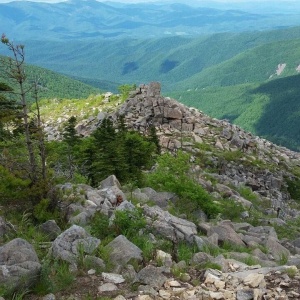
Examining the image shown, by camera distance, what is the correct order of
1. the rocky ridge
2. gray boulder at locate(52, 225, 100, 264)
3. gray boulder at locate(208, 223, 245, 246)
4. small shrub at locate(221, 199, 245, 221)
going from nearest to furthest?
the rocky ridge < gray boulder at locate(52, 225, 100, 264) < gray boulder at locate(208, 223, 245, 246) < small shrub at locate(221, 199, 245, 221)

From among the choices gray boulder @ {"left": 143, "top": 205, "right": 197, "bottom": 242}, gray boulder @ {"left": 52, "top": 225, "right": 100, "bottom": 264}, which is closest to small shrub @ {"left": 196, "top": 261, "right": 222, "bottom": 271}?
gray boulder @ {"left": 143, "top": 205, "right": 197, "bottom": 242}

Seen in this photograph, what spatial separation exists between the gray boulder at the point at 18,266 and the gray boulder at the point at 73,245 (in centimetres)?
63

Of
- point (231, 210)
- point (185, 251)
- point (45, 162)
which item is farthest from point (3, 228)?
point (231, 210)

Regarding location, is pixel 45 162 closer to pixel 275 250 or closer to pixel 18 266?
A: pixel 18 266

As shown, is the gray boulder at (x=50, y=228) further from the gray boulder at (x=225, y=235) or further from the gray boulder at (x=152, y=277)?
the gray boulder at (x=225, y=235)

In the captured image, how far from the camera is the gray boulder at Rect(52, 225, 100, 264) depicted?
10008 millimetres

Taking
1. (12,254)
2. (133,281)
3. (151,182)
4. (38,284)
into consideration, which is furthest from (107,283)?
(151,182)

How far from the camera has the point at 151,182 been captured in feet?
68.4

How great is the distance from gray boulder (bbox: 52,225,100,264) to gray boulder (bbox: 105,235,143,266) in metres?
0.41

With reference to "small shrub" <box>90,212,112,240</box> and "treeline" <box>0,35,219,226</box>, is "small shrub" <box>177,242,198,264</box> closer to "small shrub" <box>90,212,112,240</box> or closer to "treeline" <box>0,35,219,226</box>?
"small shrub" <box>90,212,112,240</box>

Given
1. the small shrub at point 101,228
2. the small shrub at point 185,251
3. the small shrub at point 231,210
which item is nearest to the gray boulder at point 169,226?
the small shrub at point 185,251

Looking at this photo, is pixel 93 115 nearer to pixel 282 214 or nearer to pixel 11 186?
pixel 282 214

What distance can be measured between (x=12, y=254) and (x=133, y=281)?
2.67 meters

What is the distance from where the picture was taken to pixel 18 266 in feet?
29.6
